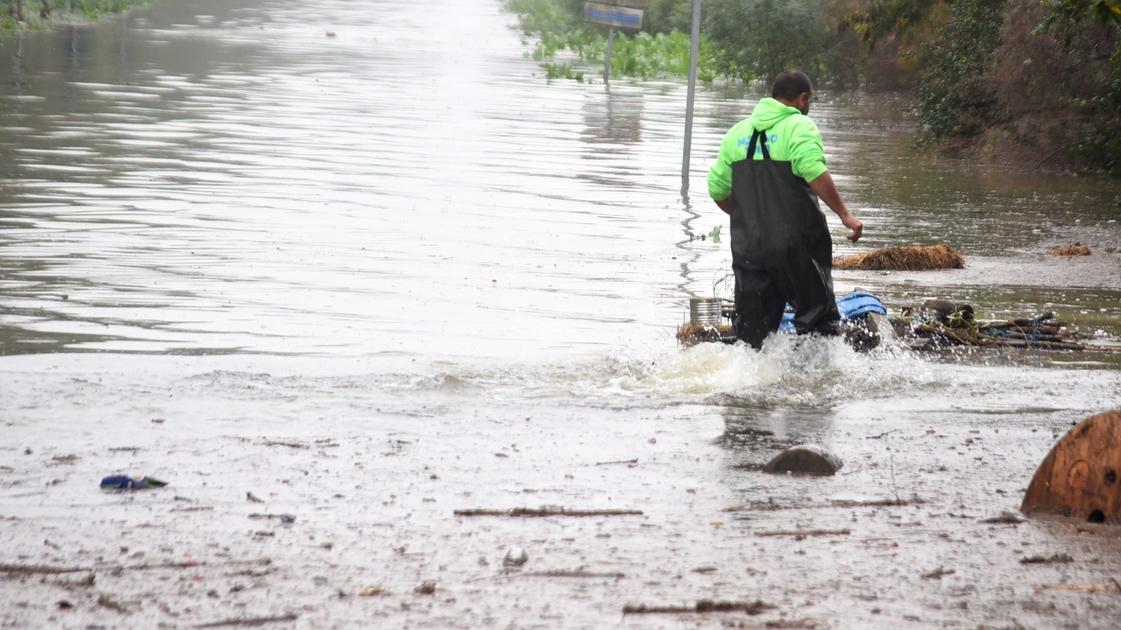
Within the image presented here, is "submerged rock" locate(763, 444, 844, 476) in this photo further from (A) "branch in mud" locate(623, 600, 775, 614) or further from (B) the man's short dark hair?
(B) the man's short dark hair

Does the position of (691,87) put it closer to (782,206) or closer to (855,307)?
(855,307)

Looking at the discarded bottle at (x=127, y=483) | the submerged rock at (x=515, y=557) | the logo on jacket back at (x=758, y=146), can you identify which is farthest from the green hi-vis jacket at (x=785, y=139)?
the discarded bottle at (x=127, y=483)

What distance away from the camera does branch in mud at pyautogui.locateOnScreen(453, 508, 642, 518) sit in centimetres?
596

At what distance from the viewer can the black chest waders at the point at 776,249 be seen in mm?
8156

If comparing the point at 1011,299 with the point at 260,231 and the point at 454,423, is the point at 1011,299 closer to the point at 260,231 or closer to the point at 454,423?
the point at 454,423

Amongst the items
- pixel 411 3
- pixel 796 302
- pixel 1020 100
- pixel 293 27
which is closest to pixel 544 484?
pixel 796 302

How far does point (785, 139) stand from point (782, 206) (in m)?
→ 0.35

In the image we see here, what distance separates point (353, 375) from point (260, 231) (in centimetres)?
612

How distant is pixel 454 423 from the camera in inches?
301

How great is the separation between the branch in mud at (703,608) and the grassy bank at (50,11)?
4764 centimetres

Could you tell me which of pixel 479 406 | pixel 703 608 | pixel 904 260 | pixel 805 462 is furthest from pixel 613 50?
pixel 703 608

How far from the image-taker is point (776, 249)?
8.21 metres

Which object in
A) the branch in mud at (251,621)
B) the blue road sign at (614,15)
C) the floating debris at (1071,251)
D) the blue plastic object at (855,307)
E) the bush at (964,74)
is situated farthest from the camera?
the blue road sign at (614,15)

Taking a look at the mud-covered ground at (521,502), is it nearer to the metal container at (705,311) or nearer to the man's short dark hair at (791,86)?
the metal container at (705,311)
